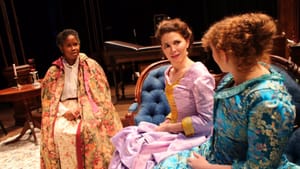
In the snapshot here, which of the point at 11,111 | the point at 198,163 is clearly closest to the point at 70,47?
the point at 198,163

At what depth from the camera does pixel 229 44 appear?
1.01 meters

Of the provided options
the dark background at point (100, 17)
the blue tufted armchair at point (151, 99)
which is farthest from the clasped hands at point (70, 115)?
the dark background at point (100, 17)

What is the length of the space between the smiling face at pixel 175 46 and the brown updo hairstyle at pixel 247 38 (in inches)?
21.7

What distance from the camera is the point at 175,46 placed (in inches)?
63.1

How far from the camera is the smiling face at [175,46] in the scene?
1.60 metres

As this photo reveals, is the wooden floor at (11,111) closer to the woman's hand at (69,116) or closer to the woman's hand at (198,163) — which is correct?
the woman's hand at (69,116)

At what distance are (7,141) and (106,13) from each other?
382 cm

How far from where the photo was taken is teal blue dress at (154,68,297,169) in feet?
3.04

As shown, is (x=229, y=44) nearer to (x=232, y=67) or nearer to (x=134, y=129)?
(x=232, y=67)

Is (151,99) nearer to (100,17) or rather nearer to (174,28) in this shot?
(174,28)

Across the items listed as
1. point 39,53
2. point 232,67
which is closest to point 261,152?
point 232,67

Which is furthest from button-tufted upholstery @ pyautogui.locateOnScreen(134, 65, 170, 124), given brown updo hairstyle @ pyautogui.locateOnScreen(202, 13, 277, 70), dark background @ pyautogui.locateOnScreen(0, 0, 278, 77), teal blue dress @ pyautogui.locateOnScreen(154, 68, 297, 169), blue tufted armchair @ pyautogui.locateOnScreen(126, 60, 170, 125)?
dark background @ pyautogui.locateOnScreen(0, 0, 278, 77)

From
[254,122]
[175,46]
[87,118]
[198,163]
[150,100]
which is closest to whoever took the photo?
[254,122]

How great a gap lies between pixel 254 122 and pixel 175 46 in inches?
29.3
